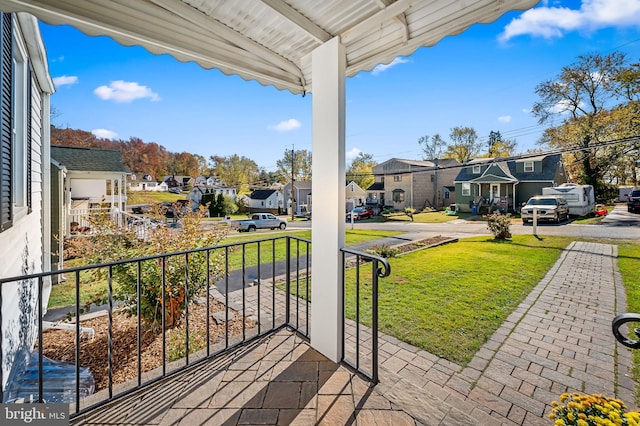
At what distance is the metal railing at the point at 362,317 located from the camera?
1.53 m

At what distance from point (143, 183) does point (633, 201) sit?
355 inches

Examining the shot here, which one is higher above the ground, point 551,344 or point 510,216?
point 510,216

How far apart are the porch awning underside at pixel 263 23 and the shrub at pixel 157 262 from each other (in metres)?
1.60

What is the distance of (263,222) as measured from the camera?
40.0ft

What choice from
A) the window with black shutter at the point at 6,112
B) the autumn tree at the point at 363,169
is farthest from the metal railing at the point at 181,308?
the autumn tree at the point at 363,169

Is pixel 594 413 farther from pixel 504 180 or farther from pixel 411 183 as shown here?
pixel 411 183

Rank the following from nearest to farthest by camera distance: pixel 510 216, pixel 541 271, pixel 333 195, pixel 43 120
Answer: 1. pixel 333 195
2. pixel 43 120
3. pixel 541 271
4. pixel 510 216

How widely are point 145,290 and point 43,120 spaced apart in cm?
303

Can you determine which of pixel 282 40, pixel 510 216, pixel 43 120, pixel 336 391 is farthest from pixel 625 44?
pixel 43 120

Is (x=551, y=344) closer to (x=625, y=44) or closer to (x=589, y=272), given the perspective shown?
(x=589, y=272)

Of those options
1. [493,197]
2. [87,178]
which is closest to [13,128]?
[493,197]

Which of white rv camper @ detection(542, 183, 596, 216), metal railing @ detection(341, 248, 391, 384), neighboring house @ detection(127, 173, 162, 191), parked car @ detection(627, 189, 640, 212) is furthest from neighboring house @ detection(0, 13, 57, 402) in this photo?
white rv camper @ detection(542, 183, 596, 216)

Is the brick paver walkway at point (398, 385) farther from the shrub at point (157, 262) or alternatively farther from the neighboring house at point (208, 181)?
the neighboring house at point (208, 181)

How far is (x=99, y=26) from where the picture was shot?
4.35ft
